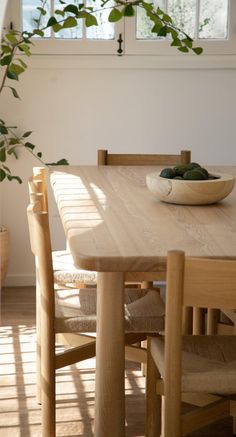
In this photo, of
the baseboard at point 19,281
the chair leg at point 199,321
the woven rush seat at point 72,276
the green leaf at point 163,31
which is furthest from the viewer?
the baseboard at point 19,281

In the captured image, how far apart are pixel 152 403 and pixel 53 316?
0.48 metres

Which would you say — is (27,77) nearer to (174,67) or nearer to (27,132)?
(27,132)

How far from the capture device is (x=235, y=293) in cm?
202

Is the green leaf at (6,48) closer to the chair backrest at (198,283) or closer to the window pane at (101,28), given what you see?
the window pane at (101,28)

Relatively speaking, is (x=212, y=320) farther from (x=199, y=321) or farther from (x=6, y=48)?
(x=6, y=48)

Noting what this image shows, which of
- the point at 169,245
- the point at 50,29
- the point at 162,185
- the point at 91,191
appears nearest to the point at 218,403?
the point at 169,245

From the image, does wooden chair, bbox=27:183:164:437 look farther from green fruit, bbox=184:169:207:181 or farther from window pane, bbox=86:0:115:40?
window pane, bbox=86:0:115:40

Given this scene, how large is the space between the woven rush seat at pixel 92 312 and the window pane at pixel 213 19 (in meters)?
2.47

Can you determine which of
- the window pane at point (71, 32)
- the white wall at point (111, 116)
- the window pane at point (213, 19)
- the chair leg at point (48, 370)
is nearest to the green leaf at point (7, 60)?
the white wall at point (111, 116)

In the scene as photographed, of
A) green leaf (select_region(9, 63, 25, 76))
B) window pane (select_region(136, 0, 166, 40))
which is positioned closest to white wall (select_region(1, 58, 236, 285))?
window pane (select_region(136, 0, 166, 40))

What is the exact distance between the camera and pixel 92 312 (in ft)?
9.96

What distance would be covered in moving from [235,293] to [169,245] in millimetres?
370

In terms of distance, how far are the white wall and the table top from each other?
1.47 metres

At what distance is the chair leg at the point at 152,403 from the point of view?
8.45ft
